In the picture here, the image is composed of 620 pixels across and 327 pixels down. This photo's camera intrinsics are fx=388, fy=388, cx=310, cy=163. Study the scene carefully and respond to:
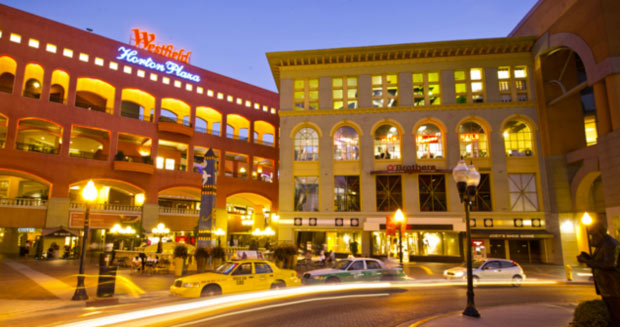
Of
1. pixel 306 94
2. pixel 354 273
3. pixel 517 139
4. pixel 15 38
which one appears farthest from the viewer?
pixel 306 94

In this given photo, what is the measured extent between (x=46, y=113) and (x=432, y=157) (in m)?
35.9

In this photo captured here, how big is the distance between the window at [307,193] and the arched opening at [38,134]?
949 inches

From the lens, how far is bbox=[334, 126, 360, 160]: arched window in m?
37.5

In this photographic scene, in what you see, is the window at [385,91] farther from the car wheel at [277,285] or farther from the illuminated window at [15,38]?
the illuminated window at [15,38]

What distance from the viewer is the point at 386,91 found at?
124 feet

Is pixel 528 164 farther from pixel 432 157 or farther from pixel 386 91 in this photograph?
pixel 386 91

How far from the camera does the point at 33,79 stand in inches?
Result: 1606

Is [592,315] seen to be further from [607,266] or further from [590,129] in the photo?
[590,129]

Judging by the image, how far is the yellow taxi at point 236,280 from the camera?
1305 cm

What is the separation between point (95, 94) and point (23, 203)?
51.1ft

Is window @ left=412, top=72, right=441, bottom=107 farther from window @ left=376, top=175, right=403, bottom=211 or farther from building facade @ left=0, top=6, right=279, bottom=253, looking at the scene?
building facade @ left=0, top=6, right=279, bottom=253

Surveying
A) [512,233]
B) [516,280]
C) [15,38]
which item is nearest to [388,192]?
[512,233]

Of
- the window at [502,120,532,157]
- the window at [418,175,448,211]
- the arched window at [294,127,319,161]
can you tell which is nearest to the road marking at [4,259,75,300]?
the arched window at [294,127,319,161]

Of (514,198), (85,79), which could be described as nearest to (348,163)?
→ (514,198)
